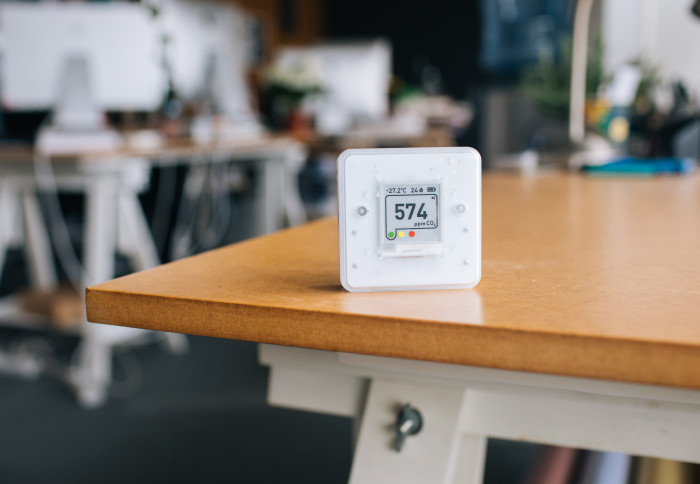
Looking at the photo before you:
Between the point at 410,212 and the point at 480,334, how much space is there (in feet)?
0.38

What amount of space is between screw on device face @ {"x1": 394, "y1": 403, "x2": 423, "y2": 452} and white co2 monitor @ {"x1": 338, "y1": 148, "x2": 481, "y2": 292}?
109 millimetres

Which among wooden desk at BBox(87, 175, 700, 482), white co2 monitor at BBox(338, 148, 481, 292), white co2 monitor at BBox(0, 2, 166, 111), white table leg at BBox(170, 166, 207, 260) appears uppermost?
white co2 monitor at BBox(0, 2, 166, 111)

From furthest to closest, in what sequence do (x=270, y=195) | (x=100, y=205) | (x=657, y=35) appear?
(x=270, y=195), (x=657, y=35), (x=100, y=205)

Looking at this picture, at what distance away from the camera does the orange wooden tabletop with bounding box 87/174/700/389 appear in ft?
1.27

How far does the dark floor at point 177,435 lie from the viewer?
5.53ft

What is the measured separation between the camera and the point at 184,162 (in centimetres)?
300

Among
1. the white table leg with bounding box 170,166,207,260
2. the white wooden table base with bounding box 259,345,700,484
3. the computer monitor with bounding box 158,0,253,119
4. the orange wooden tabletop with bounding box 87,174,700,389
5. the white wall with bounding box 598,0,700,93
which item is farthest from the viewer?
the white table leg with bounding box 170,166,207,260

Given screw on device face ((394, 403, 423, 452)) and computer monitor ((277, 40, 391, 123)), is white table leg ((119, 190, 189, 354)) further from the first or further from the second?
screw on device face ((394, 403, 423, 452))

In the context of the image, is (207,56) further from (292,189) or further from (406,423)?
(406,423)

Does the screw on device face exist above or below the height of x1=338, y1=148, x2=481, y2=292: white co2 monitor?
below

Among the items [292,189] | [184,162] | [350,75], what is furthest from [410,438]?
[350,75]

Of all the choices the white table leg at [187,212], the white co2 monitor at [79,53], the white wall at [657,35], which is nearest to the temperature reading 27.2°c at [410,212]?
the white co2 monitor at [79,53]

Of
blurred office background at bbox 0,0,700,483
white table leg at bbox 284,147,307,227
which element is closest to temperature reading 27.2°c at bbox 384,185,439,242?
blurred office background at bbox 0,0,700,483

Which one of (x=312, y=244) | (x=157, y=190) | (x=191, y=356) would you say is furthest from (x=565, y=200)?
(x=157, y=190)
